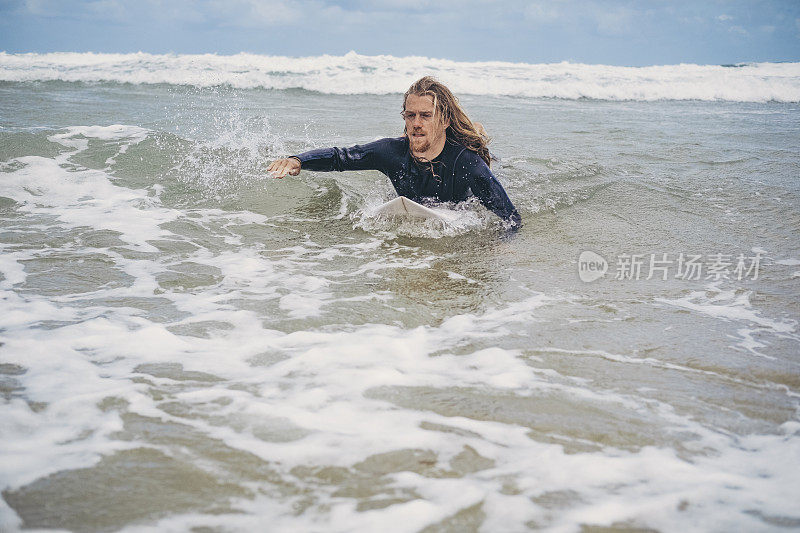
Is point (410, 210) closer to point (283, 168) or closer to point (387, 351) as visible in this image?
point (283, 168)

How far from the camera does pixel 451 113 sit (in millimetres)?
5156

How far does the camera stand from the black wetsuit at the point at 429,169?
511 centimetres

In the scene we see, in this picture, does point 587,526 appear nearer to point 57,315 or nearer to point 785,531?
point 785,531

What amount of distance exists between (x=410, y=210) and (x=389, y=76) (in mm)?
18652

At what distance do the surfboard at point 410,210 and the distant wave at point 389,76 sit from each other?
15912mm

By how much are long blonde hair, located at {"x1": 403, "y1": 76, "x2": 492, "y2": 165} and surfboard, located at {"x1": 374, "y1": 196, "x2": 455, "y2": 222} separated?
0.61m

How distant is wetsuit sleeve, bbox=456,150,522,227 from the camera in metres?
5.09

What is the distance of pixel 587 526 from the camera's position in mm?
1788

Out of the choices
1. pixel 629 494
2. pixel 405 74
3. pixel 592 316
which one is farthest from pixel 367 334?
Answer: pixel 405 74

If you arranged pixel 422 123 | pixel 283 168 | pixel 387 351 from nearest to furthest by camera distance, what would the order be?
pixel 387 351 → pixel 283 168 → pixel 422 123

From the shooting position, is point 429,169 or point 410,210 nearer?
point 410,210

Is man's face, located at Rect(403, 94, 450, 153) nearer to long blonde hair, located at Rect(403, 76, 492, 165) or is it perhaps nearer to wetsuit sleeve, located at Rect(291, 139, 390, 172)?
long blonde hair, located at Rect(403, 76, 492, 165)

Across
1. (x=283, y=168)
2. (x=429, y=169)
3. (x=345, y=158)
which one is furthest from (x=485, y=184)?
(x=283, y=168)

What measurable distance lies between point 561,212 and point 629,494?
4372 millimetres
